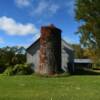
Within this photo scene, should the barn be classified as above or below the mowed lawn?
above

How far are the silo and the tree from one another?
3744 mm

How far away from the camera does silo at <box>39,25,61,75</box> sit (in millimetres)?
44219

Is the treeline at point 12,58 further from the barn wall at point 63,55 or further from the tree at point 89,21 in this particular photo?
the tree at point 89,21

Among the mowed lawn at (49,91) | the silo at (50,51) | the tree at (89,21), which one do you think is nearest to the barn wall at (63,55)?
the silo at (50,51)

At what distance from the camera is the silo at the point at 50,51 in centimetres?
4422

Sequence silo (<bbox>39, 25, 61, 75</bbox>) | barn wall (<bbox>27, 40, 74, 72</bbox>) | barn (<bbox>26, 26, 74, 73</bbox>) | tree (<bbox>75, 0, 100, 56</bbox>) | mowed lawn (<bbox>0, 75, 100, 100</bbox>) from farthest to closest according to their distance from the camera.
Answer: barn wall (<bbox>27, 40, 74, 72</bbox>)
barn (<bbox>26, 26, 74, 73</bbox>)
silo (<bbox>39, 25, 61, 75</bbox>)
tree (<bbox>75, 0, 100, 56</bbox>)
mowed lawn (<bbox>0, 75, 100, 100</bbox>)

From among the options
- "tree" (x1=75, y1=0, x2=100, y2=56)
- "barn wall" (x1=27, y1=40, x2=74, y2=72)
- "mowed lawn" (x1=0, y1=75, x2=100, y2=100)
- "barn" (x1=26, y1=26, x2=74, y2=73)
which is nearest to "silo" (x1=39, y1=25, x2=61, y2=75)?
"tree" (x1=75, y1=0, x2=100, y2=56)

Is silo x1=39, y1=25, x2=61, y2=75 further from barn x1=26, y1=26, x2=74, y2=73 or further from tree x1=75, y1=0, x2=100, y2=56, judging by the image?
barn x1=26, y1=26, x2=74, y2=73

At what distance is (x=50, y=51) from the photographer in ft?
146

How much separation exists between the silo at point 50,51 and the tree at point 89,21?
3744 mm

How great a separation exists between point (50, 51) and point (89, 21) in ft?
22.3

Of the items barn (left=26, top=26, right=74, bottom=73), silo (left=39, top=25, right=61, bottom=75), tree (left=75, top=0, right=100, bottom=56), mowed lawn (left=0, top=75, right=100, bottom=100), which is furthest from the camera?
barn (left=26, top=26, right=74, bottom=73)

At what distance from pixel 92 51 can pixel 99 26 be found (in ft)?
13.8

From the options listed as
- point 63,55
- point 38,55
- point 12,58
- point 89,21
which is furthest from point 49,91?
point 12,58
